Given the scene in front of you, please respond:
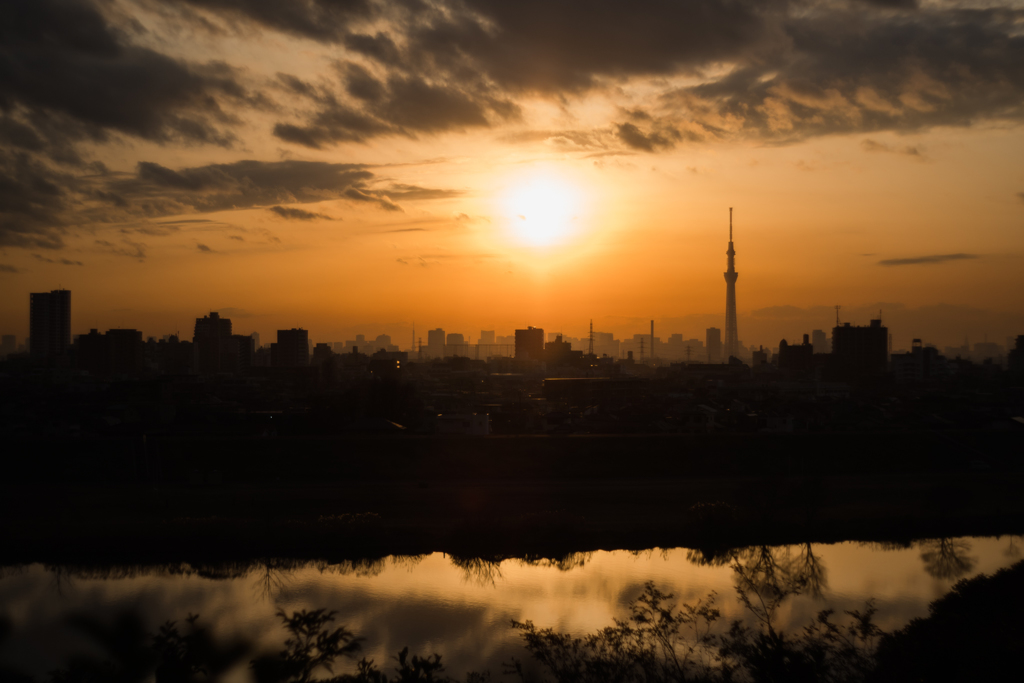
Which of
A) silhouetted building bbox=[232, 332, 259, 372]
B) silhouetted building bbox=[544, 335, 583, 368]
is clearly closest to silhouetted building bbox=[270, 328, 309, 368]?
silhouetted building bbox=[232, 332, 259, 372]

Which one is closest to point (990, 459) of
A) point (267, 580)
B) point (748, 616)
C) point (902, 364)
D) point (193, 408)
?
point (748, 616)

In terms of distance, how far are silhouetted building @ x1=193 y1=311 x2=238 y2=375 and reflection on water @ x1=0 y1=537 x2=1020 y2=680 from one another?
238 feet

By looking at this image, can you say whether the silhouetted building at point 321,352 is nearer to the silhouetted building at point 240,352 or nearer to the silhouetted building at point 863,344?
the silhouetted building at point 240,352

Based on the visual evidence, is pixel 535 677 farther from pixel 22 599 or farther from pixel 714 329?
pixel 714 329

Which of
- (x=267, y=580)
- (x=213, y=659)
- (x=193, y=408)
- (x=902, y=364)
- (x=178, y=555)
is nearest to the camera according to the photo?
(x=213, y=659)

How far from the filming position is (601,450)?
20359mm

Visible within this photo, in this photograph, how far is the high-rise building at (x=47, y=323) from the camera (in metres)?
84.1

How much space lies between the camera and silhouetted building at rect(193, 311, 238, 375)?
270ft

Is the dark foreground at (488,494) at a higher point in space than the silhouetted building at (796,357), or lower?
lower

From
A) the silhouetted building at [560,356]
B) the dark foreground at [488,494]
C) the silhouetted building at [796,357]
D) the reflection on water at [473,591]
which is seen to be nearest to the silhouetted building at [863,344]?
the silhouetted building at [796,357]

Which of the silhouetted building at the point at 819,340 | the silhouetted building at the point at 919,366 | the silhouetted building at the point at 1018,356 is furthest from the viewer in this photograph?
the silhouetted building at the point at 819,340

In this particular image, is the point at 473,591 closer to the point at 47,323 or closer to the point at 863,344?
the point at 863,344

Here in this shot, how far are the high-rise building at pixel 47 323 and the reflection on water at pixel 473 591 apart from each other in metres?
85.8

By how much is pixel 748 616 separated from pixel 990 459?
1473 centimetres
